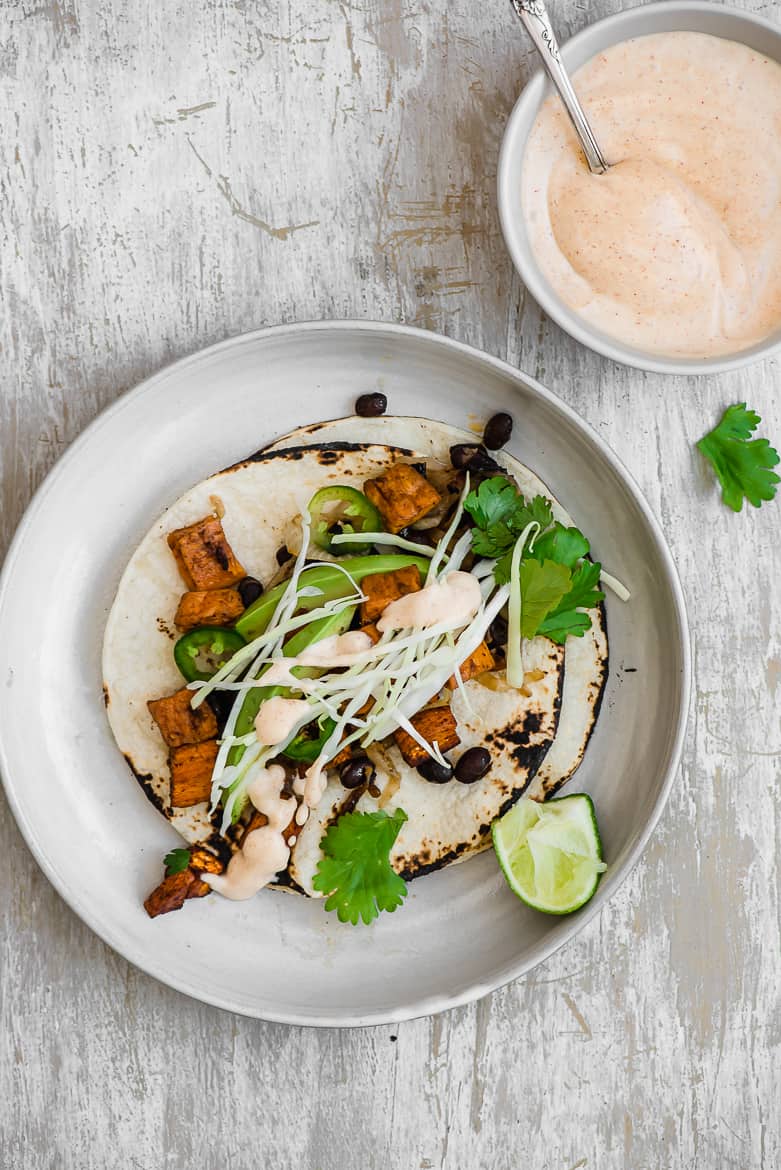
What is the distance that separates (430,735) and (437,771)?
0.35 ft

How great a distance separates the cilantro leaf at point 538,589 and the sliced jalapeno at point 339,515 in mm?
474

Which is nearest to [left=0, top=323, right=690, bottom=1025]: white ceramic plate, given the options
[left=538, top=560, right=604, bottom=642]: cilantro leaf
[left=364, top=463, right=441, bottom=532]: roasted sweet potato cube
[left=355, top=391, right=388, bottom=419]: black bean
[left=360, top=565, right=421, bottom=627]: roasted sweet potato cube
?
[left=355, top=391, right=388, bottom=419]: black bean

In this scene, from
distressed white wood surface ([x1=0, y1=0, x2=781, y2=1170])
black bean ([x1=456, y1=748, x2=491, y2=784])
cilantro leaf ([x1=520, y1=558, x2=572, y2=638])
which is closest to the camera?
cilantro leaf ([x1=520, y1=558, x2=572, y2=638])

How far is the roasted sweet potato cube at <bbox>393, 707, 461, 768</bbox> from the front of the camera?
267 cm

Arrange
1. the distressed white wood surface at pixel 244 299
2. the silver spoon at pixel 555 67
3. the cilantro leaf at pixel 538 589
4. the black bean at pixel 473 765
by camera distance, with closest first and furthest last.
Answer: the silver spoon at pixel 555 67, the cilantro leaf at pixel 538 589, the black bean at pixel 473 765, the distressed white wood surface at pixel 244 299

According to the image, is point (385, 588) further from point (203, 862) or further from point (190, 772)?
point (203, 862)

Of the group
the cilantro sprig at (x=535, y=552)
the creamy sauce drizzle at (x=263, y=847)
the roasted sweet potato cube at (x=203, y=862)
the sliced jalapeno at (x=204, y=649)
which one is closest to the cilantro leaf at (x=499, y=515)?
the cilantro sprig at (x=535, y=552)

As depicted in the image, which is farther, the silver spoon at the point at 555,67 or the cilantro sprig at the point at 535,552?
the cilantro sprig at the point at 535,552

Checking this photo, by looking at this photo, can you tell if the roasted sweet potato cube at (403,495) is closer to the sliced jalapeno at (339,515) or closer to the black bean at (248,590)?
the sliced jalapeno at (339,515)

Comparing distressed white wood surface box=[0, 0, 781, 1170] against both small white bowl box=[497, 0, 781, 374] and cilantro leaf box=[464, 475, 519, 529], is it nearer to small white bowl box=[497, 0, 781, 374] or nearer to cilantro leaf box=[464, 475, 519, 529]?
small white bowl box=[497, 0, 781, 374]

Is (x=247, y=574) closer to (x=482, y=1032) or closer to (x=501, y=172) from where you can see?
(x=501, y=172)

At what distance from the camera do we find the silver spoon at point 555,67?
7.99ft

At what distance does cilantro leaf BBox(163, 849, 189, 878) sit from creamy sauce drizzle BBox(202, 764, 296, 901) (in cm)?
7

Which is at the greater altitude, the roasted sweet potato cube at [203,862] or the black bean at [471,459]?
the black bean at [471,459]
